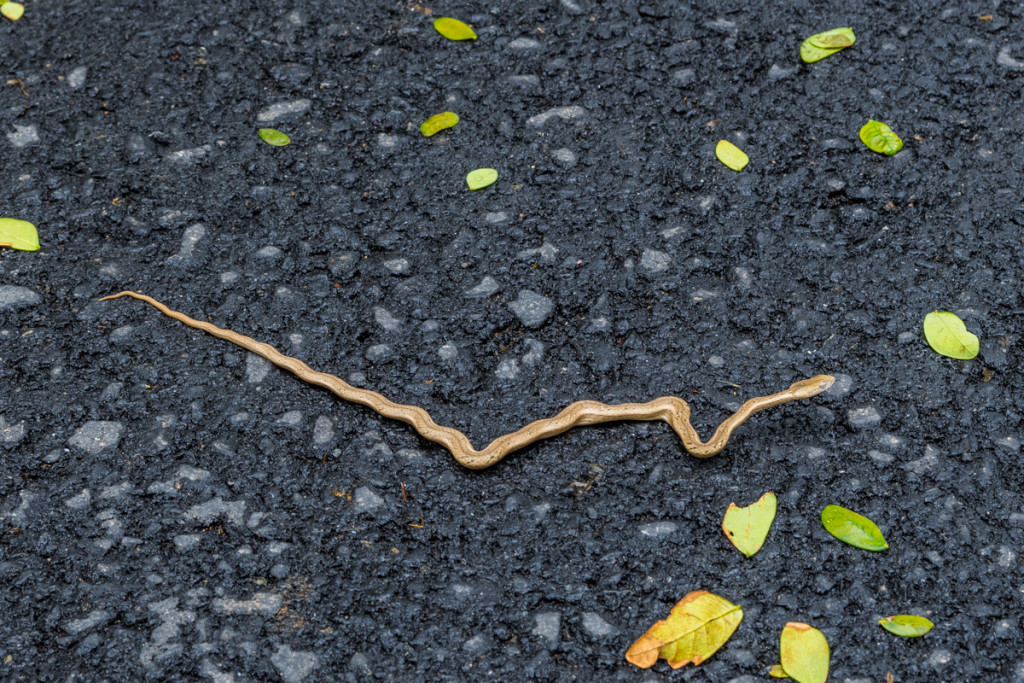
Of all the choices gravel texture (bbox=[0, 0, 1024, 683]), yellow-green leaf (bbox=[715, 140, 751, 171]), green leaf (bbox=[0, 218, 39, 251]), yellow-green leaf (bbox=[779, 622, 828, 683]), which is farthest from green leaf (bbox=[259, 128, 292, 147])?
yellow-green leaf (bbox=[779, 622, 828, 683])

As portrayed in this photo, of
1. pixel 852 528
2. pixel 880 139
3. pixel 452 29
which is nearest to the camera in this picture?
pixel 852 528

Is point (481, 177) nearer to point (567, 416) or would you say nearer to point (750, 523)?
point (567, 416)

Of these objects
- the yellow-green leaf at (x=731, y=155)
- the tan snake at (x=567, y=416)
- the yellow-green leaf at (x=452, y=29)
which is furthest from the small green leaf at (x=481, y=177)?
the tan snake at (x=567, y=416)

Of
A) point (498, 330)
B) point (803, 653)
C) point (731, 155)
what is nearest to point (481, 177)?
point (498, 330)

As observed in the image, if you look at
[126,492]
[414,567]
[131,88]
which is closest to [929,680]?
[414,567]

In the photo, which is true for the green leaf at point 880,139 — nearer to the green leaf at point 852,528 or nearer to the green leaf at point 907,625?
the green leaf at point 852,528

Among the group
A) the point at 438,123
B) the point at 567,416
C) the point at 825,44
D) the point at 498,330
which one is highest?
the point at 825,44

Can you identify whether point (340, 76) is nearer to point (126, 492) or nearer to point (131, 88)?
point (131, 88)
